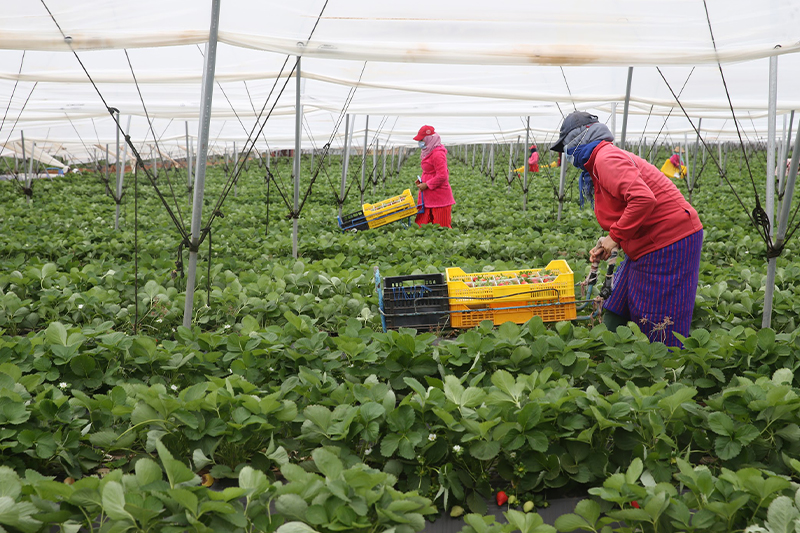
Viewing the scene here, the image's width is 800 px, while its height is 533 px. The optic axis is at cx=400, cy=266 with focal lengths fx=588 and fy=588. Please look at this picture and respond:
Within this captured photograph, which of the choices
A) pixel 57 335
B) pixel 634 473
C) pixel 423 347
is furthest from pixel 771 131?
pixel 57 335

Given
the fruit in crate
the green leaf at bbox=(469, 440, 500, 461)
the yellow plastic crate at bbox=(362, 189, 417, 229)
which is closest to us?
the green leaf at bbox=(469, 440, 500, 461)

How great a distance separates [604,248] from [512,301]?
0.66 meters

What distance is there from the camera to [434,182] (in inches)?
309

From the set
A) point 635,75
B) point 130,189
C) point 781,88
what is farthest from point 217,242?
point 130,189

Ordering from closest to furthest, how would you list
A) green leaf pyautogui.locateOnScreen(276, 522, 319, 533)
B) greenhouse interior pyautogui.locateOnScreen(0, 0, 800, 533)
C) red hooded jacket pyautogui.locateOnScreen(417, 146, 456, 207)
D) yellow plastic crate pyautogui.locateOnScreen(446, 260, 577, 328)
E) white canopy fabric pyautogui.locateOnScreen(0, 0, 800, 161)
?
green leaf pyautogui.locateOnScreen(276, 522, 319, 533)
greenhouse interior pyautogui.locateOnScreen(0, 0, 800, 533)
white canopy fabric pyautogui.locateOnScreen(0, 0, 800, 161)
yellow plastic crate pyautogui.locateOnScreen(446, 260, 577, 328)
red hooded jacket pyautogui.locateOnScreen(417, 146, 456, 207)

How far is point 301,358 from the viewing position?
2889 millimetres

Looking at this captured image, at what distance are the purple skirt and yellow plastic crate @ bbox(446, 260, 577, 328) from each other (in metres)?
0.44

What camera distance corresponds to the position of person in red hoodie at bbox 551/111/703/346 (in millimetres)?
3154

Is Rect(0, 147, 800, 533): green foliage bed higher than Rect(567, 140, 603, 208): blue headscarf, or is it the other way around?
Rect(567, 140, 603, 208): blue headscarf

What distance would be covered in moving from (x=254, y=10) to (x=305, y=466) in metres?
2.82

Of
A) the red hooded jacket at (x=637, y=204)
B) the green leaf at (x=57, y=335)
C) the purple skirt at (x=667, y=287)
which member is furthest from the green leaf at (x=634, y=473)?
the green leaf at (x=57, y=335)

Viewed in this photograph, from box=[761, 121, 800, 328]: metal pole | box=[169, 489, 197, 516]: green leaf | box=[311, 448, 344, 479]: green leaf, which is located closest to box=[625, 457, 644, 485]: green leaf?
box=[311, 448, 344, 479]: green leaf

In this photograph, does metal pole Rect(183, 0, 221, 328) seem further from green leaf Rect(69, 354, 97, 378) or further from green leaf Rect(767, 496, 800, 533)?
green leaf Rect(767, 496, 800, 533)

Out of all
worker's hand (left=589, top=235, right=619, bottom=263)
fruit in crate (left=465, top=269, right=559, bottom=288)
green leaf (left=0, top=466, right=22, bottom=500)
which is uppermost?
worker's hand (left=589, top=235, right=619, bottom=263)
